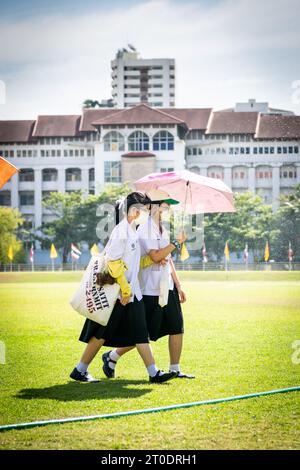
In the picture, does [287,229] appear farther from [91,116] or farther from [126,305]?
[126,305]

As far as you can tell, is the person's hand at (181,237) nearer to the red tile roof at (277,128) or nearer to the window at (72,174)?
the red tile roof at (277,128)

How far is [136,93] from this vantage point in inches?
5037

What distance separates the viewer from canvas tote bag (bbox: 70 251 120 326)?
27.2 ft

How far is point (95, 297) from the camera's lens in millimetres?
8305

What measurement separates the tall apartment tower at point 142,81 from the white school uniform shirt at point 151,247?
119465 mm

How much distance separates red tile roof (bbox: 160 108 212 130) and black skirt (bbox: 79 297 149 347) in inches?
3153

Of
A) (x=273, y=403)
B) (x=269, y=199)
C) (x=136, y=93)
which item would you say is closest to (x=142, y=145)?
(x=269, y=199)

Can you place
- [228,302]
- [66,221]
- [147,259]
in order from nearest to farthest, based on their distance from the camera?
1. [147,259]
2. [228,302]
3. [66,221]

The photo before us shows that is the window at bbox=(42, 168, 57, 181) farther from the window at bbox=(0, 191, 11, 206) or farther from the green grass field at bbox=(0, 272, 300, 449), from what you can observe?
the green grass field at bbox=(0, 272, 300, 449)

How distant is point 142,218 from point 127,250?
870 millimetres

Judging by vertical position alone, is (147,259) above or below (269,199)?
below

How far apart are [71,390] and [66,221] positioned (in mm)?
62504

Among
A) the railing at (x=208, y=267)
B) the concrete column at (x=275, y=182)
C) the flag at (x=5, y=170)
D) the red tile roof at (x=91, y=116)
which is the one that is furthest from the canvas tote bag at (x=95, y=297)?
the red tile roof at (x=91, y=116)
